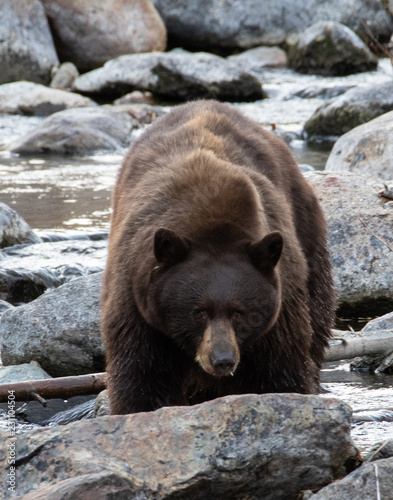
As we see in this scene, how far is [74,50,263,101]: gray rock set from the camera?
17.8 metres

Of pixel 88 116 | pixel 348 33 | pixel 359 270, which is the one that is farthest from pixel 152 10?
pixel 359 270

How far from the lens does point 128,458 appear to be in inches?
118

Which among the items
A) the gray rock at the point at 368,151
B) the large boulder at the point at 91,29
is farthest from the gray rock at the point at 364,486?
the large boulder at the point at 91,29

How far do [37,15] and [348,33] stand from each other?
745 cm

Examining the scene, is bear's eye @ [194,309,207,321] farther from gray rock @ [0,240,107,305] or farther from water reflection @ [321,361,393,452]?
gray rock @ [0,240,107,305]

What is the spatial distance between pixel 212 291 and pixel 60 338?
7.65 feet

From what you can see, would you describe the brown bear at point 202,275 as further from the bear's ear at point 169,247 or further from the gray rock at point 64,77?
the gray rock at point 64,77

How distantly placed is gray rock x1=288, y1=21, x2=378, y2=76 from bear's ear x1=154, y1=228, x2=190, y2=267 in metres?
17.2

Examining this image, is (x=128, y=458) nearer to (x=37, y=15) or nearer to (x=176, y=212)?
(x=176, y=212)

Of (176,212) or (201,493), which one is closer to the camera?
(201,493)

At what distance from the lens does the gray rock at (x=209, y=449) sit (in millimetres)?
2947

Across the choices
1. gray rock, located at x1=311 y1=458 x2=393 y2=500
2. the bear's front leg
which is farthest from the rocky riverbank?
the bear's front leg

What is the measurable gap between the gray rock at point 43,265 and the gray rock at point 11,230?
0.36 feet

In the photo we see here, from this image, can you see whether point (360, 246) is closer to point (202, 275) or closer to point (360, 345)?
point (360, 345)
